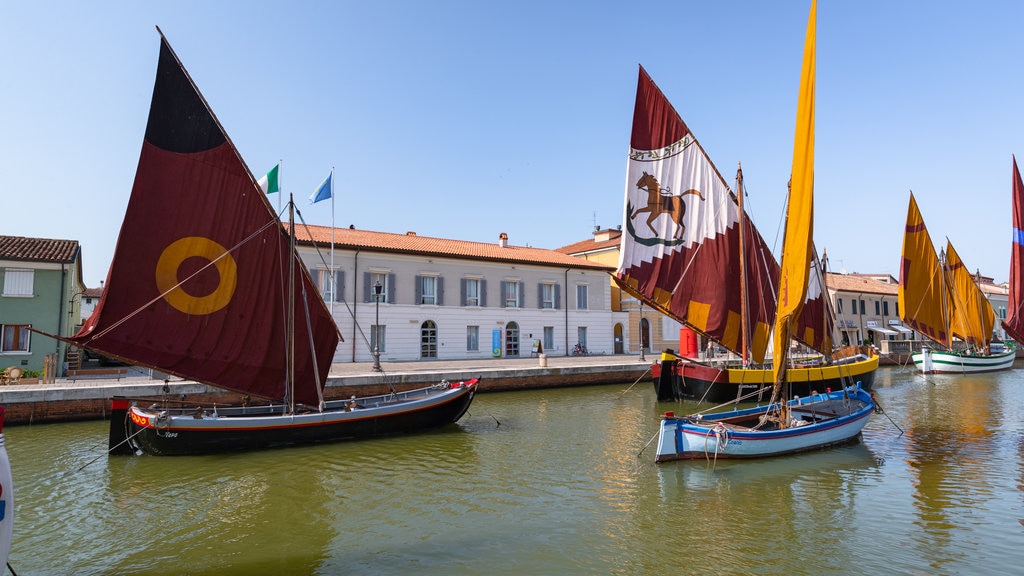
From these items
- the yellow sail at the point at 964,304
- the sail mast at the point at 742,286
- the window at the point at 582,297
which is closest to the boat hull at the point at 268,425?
the sail mast at the point at 742,286

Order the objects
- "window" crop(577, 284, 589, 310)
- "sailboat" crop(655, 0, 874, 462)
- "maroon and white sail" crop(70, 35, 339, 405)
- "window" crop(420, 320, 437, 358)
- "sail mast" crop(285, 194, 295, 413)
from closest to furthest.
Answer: "sailboat" crop(655, 0, 874, 462) < "maroon and white sail" crop(70, 35, 339, 405) < "sail mast" crop(285, 194, 295, 413) < "window" crop(420, 320, 437, 358) < "window" crop(577, 284, 589, 310)

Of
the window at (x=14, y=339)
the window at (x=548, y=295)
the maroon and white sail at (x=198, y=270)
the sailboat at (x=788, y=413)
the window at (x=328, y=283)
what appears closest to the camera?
the sailboat at (x=788, y=413)

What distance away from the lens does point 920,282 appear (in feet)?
108

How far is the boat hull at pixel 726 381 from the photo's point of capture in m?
19.1

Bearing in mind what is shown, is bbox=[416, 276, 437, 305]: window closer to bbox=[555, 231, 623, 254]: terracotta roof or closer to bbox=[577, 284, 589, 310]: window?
bbox=[577, 284, 589, 310]: window

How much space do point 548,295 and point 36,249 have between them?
25.9m

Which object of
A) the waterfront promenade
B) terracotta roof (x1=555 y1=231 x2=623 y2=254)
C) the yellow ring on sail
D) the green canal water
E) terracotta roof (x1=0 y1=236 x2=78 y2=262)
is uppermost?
terracotta roof (x1=555 y1=231 x2=623 y2=254)

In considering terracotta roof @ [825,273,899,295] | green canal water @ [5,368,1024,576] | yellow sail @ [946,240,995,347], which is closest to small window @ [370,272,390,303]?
green canal water @ [5,368,1024,576]

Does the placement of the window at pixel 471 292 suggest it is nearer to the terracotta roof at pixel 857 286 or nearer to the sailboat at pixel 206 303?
the sailboat at pixel 206 303

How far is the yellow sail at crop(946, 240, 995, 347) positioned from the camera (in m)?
35.1

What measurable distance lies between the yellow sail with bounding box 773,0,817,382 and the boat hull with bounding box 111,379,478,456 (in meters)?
8.57

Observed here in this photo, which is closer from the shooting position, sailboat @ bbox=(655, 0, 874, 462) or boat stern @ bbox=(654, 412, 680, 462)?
sailboat @ bbox=(655, 0, 874, 462)

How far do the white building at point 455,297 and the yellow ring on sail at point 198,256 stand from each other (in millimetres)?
14300

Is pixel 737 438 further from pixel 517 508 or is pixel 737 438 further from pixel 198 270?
pixel 198 270
